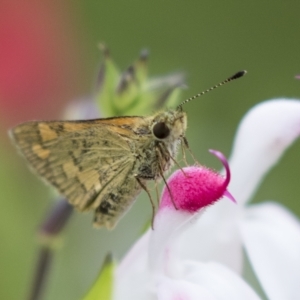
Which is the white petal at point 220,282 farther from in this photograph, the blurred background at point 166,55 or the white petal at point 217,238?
the blurred background at point 166,55

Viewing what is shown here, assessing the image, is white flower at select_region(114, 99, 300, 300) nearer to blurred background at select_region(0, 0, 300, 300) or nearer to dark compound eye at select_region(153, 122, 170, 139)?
dark compound eye at select_region(153, 122, 170, 139)

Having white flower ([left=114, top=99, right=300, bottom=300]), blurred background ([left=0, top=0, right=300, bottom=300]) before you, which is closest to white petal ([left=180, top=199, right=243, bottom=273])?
white flower ([left=114, top=99, right=300, bottom=300])

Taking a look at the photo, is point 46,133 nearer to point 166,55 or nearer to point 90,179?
point 90,179

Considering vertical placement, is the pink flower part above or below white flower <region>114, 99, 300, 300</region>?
above

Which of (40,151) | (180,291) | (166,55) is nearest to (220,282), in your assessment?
(180,291)

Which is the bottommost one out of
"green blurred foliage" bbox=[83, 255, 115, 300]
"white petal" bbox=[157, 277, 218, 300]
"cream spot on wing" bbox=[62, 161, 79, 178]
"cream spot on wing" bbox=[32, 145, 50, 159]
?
"white petal" bbox=[157, 277, 218, 300]

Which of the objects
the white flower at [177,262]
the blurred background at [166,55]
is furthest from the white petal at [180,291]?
the blurred background at [166,55]

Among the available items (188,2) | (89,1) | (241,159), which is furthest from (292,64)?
(241,159)
